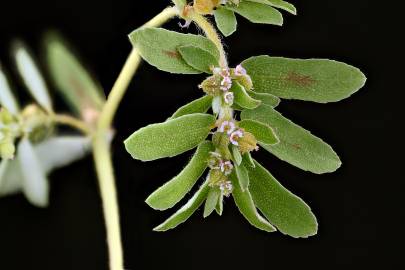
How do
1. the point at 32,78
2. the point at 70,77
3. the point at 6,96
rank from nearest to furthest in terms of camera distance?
1. the point at 6,96
2. the point at 32,78
3. the point at 70,77

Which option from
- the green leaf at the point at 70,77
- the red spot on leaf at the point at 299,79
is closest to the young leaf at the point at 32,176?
the green leaf at the point at 70,77

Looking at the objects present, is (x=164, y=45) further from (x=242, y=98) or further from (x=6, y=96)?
(x=6, y=96)

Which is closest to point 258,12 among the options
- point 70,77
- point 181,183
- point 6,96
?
point 181,183

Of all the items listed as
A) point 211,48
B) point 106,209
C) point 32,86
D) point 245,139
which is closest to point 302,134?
point 245,139

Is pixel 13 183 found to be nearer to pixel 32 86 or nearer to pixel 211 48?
pixel 32 86

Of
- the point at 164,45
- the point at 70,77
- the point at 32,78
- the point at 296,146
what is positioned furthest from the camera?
the point at 70,77

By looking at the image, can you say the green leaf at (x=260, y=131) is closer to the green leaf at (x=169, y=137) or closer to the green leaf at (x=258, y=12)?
the green leaf at (x=169, y=137)

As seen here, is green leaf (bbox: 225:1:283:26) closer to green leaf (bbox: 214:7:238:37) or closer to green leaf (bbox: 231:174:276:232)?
green leaf (bbox: 214:7:238:37)

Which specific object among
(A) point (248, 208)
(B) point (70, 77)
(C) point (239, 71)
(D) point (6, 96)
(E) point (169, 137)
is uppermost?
(B) point (70, 77)
